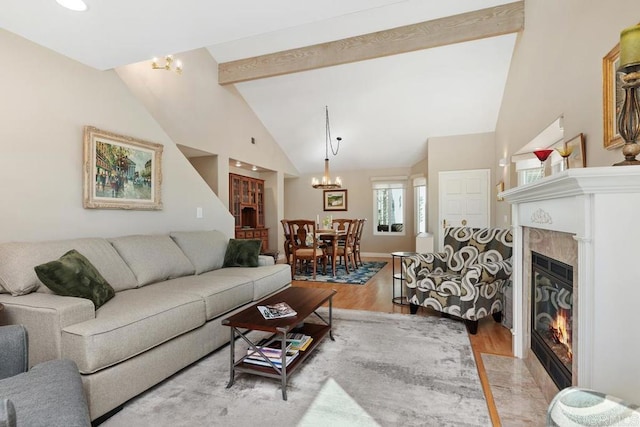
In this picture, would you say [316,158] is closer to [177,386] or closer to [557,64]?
[557,64]

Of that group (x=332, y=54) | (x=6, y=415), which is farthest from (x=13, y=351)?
(x=332, y=54)

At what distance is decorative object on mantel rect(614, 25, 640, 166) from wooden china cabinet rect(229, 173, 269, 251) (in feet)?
18.1

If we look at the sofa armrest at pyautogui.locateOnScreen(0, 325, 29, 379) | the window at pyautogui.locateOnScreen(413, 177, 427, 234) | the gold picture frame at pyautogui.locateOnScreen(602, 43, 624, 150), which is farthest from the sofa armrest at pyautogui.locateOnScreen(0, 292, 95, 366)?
the window at pyautogui.locateOnScreen(413, 177, 427, 234)

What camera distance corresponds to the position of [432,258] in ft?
11.9

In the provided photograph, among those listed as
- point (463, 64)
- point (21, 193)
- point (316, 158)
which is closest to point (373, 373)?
point (21, 193)

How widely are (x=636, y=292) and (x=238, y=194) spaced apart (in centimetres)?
601

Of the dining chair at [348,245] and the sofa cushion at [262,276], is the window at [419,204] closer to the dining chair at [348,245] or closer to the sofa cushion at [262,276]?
the dining chair at [348,245]

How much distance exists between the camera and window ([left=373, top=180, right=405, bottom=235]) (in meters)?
8.05

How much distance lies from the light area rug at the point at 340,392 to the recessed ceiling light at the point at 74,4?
2284 mm

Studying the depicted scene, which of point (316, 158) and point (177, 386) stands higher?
point (316, 158)

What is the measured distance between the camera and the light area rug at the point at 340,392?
164 centimetres

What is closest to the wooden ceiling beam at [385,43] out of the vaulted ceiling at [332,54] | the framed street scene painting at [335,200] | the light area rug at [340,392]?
the vaulted ceiling at [332,54]

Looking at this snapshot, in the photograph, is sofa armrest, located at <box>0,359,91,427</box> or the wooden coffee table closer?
sofa armrest, located at <box>0,359,91,427</box>

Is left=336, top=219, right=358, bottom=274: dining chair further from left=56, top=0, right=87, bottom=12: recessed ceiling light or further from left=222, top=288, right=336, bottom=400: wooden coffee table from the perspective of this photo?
left=56, top=0, right=87, bottom=12: recessed ceiling light
